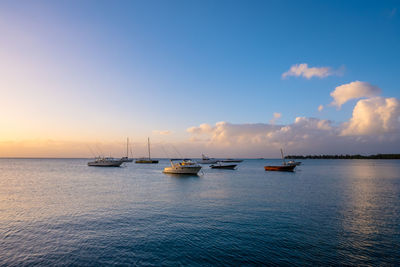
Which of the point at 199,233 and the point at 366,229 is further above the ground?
the point at 199,233

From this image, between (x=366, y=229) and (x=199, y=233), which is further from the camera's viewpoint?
(x=366, y=229)

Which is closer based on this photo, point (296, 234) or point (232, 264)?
point (232, 264)

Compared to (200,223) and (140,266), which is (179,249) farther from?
(200,223)

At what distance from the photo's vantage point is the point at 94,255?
13.0 m

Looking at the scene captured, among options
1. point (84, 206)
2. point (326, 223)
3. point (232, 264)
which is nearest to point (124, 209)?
point (84, 206)

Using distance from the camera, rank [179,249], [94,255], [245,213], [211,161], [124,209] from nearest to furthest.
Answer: [94,255] → [179,249] → [245,213] → [124,209] → [211,161]

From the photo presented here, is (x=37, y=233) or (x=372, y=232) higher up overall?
(x=37, y=233)

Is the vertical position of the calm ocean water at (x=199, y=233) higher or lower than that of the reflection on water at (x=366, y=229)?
higher

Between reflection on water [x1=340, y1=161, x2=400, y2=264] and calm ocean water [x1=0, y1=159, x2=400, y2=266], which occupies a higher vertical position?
calm ocean water [x1=0, y1=159, x2=400, y2=266]

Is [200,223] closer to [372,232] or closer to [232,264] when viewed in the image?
[232,264]

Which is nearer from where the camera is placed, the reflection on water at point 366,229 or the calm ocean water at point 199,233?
the calm ocean water at point 199,233

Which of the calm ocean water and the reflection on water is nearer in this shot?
the calm ocean water

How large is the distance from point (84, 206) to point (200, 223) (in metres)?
14.6

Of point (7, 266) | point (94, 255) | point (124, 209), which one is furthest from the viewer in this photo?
point (124, 209)
